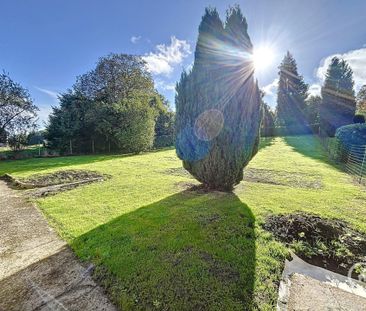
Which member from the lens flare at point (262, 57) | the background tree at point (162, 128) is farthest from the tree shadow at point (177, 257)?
the background tree at point (162, 128)

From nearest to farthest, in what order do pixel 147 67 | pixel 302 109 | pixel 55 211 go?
pixel 55 211 → pixel 147 67 → pixel 302 109

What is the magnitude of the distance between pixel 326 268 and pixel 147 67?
24166mm

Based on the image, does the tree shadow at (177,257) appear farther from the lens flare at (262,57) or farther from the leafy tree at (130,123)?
the leafy tree at (130,123)

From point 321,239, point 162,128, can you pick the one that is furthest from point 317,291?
point 162,128

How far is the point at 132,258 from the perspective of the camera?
8.58 feet

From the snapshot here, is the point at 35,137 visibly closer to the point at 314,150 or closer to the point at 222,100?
the point at 222,100

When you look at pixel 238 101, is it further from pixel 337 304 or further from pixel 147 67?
pixel 147 67

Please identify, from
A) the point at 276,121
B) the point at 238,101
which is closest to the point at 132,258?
the point at 238,101

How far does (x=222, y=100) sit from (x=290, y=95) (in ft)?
110

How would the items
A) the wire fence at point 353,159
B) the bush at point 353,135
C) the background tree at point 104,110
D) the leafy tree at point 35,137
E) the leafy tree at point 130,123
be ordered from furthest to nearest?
the leafy tree at point 35,137
the background tree at point 104,110
the leafy tree at point 130,123
the bush at point 353,135
the wire fence at point 353,159

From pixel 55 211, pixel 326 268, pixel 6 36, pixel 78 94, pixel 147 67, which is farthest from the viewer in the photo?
pixel 147 67

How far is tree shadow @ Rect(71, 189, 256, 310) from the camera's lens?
1.98 meters

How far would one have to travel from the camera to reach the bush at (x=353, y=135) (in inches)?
411

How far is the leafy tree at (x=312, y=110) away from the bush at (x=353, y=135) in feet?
69.2
